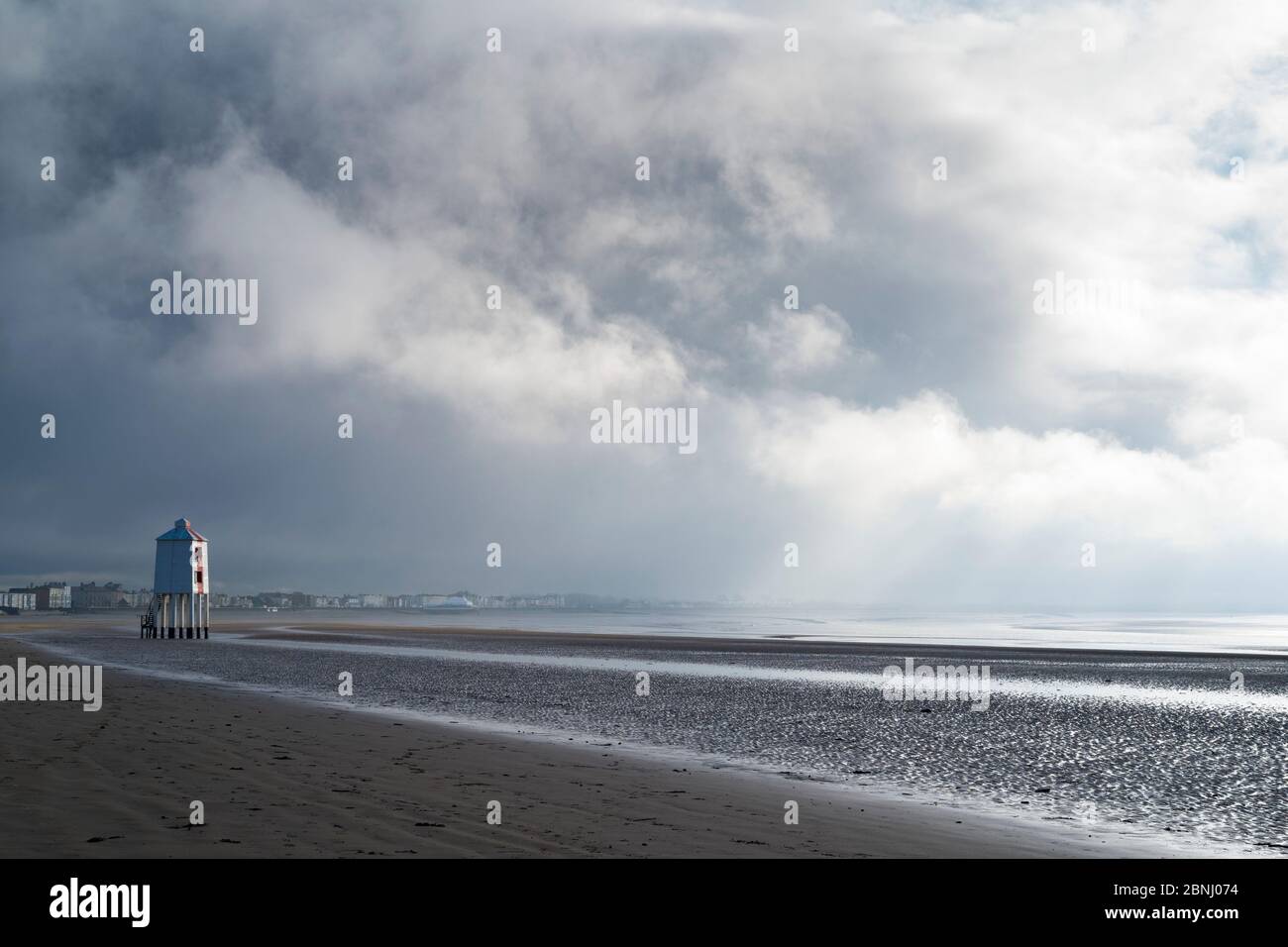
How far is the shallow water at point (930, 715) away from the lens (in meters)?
15.4

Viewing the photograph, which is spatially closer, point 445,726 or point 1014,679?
point 445,726

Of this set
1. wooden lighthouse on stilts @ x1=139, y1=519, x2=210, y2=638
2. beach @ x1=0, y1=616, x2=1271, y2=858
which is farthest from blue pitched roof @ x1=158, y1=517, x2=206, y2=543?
beach @ x1=0, y1=616, x2=1271, y2=858

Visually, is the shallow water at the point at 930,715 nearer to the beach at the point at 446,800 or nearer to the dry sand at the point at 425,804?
the beach at the point at 446,800

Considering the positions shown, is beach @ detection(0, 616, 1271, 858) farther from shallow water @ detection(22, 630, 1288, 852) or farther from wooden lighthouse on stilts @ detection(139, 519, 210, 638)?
wooden lighthouse on stilts @ detection(139, 519, 210, 638)

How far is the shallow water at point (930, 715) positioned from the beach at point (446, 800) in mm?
1255

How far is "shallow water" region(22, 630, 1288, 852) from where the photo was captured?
1536 cm

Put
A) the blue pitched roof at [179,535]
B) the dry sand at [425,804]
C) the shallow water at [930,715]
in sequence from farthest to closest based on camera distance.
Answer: the blue pitched roof at [179,535], the shallow water at [930,715], the dry sand at [425,804]

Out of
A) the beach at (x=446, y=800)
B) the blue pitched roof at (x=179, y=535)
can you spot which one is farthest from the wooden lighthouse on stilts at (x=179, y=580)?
the beach at (x=446, y=800)

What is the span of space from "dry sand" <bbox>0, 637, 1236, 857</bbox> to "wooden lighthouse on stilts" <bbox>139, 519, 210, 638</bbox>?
2165 inches

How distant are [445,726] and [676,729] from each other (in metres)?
5.31
